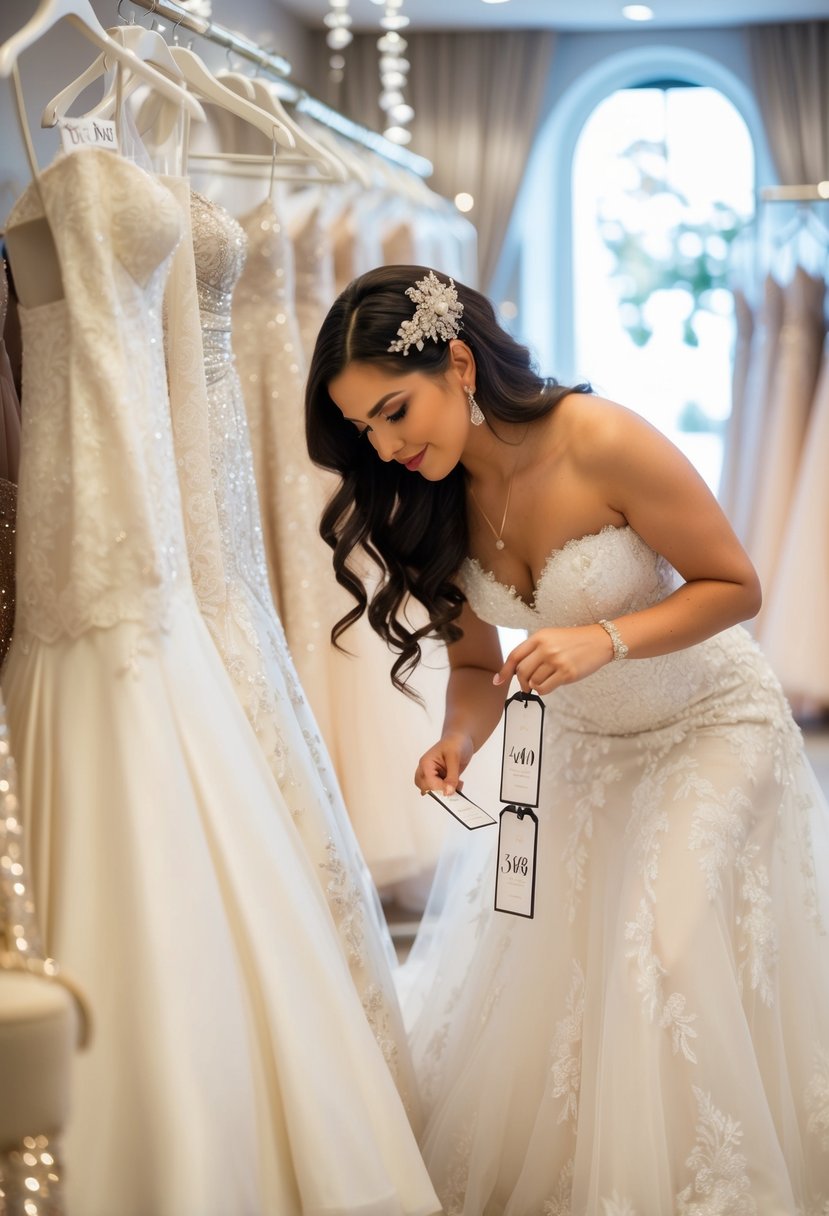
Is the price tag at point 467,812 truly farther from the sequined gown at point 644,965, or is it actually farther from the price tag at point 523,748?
the sequined gown at point 644,965

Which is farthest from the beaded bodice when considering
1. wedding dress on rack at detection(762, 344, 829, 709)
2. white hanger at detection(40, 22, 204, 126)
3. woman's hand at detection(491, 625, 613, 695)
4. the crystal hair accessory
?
wedding dress on rack at detection(762, 344, 829, 709)

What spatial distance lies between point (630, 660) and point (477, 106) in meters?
5.23

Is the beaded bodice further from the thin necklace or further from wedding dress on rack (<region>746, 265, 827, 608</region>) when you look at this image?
wedding dress on rack (<region>746, 265, 827, 608</region>)

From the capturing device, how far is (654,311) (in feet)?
24.3

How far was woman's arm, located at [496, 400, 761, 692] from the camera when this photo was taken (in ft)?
7.04

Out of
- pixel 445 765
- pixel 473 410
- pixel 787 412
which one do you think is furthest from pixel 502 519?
pixel 787 412

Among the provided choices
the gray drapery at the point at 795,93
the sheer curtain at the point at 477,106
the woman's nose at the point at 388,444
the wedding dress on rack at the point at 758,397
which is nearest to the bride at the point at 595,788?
the woman's nose at the point at 388,444

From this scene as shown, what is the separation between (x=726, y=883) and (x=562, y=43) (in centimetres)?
597

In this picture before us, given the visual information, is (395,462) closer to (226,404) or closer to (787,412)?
(226,404)

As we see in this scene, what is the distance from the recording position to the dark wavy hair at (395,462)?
2.20 meters

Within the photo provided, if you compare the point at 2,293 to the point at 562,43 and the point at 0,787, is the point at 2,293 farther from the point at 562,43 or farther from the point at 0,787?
the point at 562,43

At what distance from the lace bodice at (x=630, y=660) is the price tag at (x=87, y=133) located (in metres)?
1.05

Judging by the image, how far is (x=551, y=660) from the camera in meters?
1.99

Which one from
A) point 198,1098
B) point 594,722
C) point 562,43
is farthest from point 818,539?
point 198,1098
